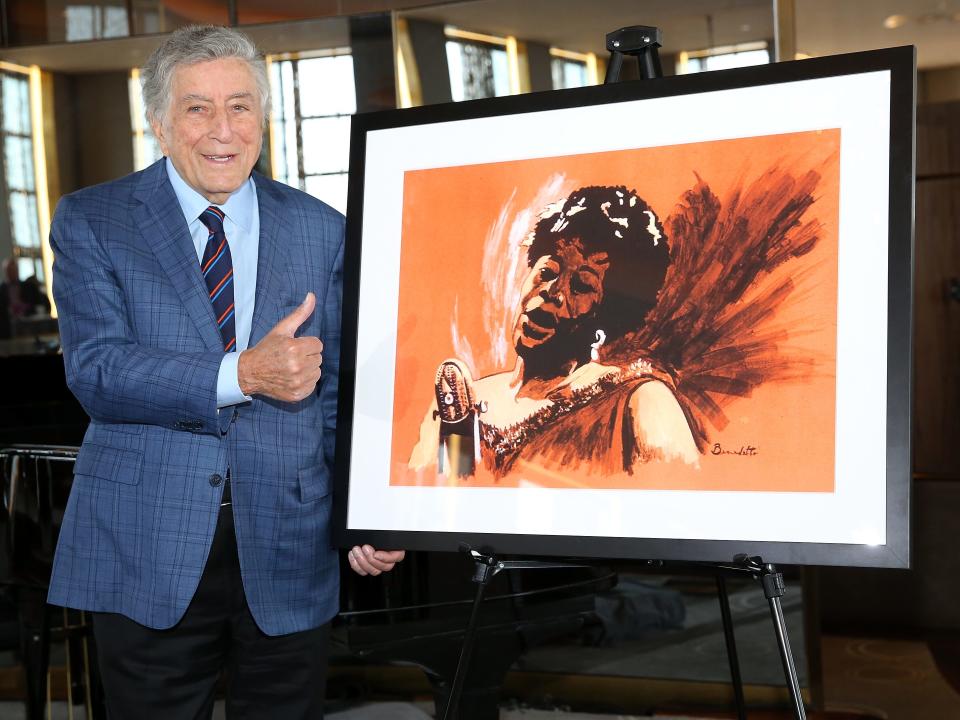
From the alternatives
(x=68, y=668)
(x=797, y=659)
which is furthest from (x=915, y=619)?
(x=68, y=668)

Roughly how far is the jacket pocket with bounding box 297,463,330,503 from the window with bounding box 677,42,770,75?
2.01 metres

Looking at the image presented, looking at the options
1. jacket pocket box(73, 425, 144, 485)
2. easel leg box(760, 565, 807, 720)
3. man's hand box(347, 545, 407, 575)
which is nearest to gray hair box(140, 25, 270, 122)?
jacket pocket box(73, 425, 144, 485)

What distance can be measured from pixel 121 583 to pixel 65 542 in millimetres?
115

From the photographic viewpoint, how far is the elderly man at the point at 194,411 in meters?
1.55

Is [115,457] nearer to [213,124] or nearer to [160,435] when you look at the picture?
[160,435]

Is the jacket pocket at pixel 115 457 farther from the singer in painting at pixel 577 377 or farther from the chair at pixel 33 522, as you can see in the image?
the chair at pixel 33 522

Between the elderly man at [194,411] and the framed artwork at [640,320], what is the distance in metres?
0.11

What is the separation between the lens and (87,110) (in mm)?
3791

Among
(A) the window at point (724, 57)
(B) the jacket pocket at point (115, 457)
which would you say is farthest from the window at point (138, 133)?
(B) the jacket pocket at point (115, 457)

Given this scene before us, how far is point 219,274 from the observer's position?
164 centimetres

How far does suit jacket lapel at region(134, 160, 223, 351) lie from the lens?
159 centimetres

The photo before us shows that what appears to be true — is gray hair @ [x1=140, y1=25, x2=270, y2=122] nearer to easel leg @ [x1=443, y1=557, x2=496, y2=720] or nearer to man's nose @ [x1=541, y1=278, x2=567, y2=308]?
man's nose @ [x1=541, y1=278, x2=567, y2=308]

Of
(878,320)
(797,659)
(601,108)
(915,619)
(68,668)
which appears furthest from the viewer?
(915,619)

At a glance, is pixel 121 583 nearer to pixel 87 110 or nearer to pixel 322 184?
pixel 322 184
